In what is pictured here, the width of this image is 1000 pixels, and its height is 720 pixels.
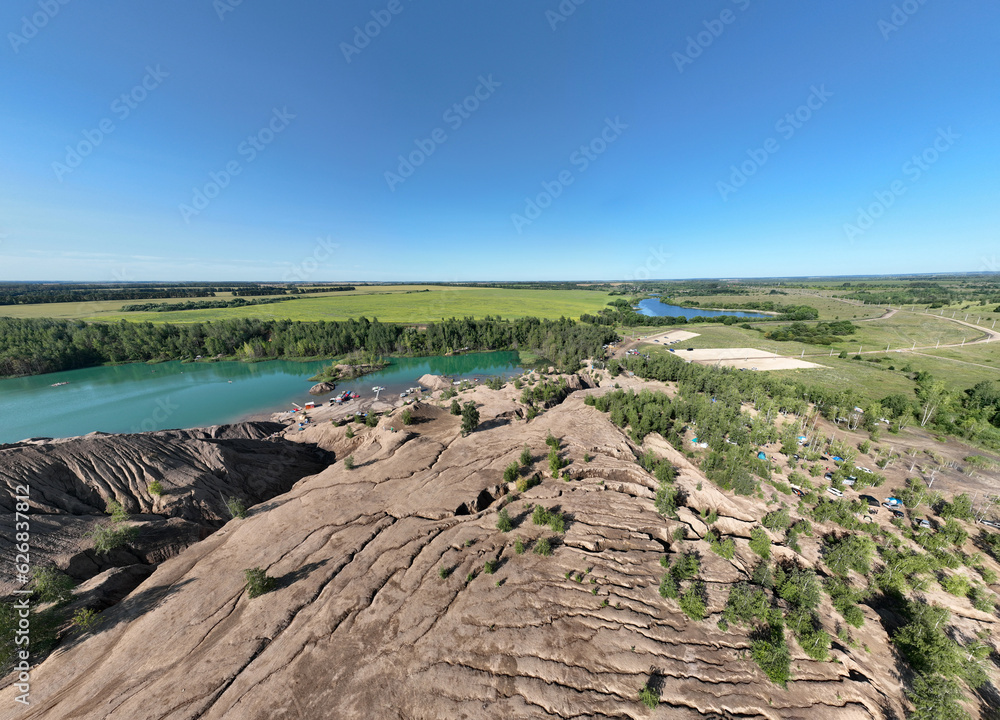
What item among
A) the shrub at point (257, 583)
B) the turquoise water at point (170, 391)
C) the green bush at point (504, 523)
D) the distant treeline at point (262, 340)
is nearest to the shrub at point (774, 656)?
the green bush at point (504, 523)

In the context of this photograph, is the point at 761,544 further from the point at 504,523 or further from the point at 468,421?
the point at 468,421

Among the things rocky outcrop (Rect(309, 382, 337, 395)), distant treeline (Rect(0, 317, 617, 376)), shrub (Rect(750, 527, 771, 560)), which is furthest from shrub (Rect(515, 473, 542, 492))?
rocky outcrop (Rect(309, 382, 337, 395))

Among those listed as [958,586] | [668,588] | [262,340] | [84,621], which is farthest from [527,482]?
[262,340]

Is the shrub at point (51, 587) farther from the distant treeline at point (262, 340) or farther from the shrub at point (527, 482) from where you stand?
the distant treeline at point (262, 340)

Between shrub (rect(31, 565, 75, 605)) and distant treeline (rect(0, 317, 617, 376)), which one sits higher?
distant treeline (rect(0, 317, 617, 376))

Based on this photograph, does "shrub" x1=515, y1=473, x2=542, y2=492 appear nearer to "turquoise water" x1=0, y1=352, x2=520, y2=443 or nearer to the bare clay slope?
the bare clay slope

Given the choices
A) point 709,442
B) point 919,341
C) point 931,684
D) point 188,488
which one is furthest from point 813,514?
point 919,341
